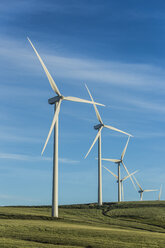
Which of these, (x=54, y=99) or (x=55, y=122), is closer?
(x=55, y=122)

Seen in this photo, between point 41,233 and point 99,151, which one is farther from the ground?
point 99,151

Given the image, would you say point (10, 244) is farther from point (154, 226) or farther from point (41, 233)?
point (154, 226)

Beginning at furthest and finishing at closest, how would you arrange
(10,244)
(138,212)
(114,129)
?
(114,129) → (138,212) → (10,244)

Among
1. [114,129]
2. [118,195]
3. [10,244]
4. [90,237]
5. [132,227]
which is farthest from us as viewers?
[118,195]

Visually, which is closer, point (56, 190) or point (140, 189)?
point (56, 190)

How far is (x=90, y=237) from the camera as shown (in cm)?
4372

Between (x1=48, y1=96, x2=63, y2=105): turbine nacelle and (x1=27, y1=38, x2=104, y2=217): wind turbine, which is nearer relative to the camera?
(x1=27, y1=38, x2=104, y2=217): wind turbine

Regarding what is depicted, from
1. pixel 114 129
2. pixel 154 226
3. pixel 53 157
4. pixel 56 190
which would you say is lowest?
pixel 154 226

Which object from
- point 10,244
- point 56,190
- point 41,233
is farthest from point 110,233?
point 56,190

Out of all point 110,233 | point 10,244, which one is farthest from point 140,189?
point 10,244

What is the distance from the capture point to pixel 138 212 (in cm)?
8250

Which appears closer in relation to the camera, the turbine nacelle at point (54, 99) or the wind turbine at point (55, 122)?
the wind turbine at point (55, 122)

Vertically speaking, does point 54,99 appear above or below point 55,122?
above

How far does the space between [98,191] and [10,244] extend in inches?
2439
